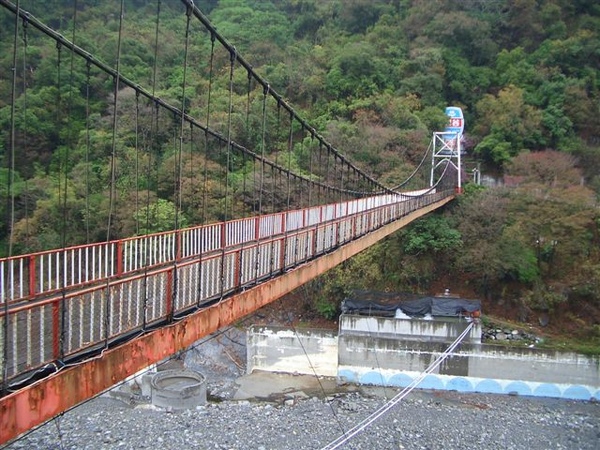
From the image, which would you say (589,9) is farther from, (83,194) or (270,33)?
(83,194)

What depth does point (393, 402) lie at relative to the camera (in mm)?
12484

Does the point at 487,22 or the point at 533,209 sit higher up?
the point at 487,22

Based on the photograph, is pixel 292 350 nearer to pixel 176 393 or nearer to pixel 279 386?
pixel 279 386

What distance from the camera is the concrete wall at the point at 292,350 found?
14.4m

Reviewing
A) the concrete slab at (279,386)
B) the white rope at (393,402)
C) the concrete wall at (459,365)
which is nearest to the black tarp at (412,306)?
the concrete wall at (459,365)

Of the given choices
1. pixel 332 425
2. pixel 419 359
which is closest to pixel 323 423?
pixel 332 425

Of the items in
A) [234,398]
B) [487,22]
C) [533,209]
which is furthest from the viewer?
[487,22]

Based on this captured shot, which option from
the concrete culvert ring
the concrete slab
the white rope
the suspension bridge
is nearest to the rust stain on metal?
the suspension bridge

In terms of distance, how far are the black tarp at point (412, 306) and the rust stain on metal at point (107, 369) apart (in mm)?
9777

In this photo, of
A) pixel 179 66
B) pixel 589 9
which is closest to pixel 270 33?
pixel 179 66

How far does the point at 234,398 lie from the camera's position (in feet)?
43.5

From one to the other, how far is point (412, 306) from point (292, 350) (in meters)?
3.63

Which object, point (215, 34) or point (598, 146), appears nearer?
point (215, 34)

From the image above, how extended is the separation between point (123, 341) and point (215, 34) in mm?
2714
